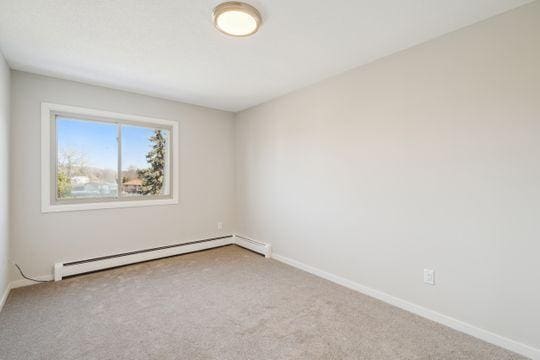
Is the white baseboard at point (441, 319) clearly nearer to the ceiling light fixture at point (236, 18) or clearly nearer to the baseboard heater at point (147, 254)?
the baseboard heater at point (147, 254)

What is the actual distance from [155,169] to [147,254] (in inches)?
48.6

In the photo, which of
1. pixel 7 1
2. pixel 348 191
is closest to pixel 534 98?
pixel 348 191

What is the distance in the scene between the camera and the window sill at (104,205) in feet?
9.85

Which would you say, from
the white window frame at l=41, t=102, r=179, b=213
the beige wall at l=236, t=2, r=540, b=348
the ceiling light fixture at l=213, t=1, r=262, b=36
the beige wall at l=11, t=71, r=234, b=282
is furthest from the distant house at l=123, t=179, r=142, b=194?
the ceiling light fixture at l=213, t=1, r=262, b=36

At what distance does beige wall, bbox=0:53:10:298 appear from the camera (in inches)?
93.0

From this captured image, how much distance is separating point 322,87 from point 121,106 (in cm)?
264

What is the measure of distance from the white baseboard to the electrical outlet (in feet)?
0.77

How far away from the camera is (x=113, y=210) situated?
3426mm

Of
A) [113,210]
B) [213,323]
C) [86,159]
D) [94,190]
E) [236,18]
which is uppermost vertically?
[236,18]

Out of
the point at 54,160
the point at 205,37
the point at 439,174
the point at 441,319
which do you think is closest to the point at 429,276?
the point at 441,319

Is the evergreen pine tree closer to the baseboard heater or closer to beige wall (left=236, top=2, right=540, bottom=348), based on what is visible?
the baseboard heater

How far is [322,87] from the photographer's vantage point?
122 inches

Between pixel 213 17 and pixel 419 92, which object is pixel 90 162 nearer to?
pixel 213 17

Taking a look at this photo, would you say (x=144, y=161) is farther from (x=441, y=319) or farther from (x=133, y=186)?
(x=441, y=319)
